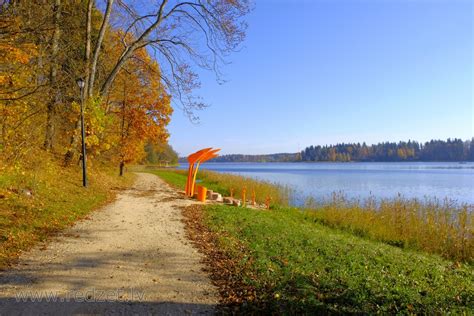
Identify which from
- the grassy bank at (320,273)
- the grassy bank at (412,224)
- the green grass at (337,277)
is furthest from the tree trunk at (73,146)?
the grassy bank at (412,224)

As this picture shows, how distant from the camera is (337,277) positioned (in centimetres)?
495

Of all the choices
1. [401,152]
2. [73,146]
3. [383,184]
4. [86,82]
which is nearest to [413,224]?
[86,82]

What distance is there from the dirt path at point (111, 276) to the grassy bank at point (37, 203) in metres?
0.43

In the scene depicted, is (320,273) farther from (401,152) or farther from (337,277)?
(401,152)

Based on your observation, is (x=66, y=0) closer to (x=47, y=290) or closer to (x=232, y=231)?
(x=232, y=231)

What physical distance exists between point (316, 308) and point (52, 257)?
4.56 meters

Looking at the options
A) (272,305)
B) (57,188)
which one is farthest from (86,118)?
(272,305)

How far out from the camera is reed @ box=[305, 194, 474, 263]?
912cm

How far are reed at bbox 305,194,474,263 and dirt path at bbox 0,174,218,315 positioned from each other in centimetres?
669

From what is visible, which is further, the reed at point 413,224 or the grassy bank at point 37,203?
the reed at point 413,224

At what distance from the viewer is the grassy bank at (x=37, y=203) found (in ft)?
21.1

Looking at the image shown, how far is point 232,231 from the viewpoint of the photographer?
828cm

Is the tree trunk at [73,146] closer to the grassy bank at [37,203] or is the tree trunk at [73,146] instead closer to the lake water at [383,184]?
the grassy bank at [37,203]

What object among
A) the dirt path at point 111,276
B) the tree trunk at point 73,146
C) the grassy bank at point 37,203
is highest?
the tree trunk at point 73,146
